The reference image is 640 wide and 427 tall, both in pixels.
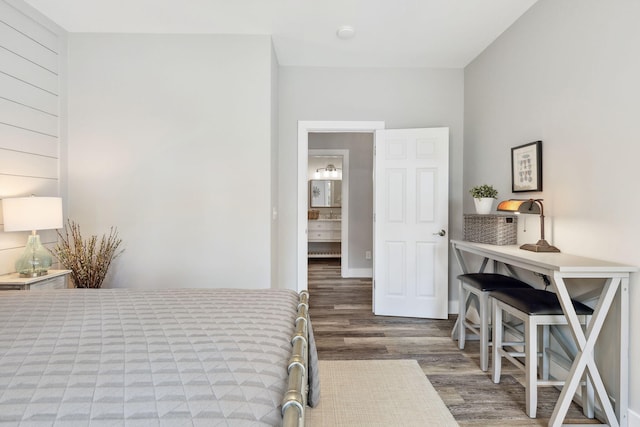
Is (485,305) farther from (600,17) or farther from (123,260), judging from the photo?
(123,260)

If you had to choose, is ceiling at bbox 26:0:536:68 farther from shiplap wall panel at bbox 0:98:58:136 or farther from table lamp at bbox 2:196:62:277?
table lamp at bbox 2:196:62:277

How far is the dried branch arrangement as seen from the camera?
2.68 m

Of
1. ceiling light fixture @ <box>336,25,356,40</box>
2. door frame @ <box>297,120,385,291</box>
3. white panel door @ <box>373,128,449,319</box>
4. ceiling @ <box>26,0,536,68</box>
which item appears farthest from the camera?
door frame @ <box>297,120,385,291</box>

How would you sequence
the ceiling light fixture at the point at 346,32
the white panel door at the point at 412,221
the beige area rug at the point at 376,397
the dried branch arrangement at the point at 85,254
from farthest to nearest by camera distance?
the white panel door at the point at 412,221 → the ceiling light fixture at the point at 346,32 → the dried branch arrangement at the point at 85,254 → the beige area rug at the point at 376,397

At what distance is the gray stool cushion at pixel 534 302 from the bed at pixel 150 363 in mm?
1361

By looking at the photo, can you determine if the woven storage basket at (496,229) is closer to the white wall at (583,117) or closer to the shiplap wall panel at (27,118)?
the white wall at (583,117)

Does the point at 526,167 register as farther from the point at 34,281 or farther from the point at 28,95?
the point at 28,95

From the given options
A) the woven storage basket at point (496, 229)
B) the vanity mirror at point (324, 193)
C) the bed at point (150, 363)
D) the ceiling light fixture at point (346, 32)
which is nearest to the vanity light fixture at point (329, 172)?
the vanity mirror at point (324, 193)

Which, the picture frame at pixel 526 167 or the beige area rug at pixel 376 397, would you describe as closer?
the beige area rug at pixel 376 397

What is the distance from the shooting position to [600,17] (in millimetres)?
1925

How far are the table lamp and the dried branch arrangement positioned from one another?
26cm

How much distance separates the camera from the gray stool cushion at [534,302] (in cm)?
189

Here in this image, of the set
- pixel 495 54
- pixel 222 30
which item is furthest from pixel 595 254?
pixel 222 30

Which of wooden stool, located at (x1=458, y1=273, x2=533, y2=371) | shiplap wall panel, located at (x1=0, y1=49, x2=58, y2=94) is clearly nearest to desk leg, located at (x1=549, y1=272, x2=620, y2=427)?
wooden stool, located at (x1=458, y1=273, x2=533, y2=371)
